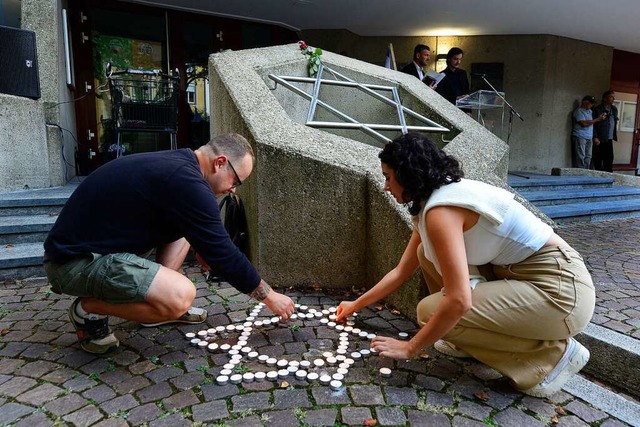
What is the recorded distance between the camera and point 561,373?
86.8 inches

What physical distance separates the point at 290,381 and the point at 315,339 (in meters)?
0.47

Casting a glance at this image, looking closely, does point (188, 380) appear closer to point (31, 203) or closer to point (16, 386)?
point (16, 386)

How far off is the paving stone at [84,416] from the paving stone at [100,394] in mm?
66

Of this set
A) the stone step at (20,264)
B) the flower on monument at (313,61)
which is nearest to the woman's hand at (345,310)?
the stone step at (20,264)

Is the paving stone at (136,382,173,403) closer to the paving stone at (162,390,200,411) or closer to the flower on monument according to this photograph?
the paving stone at (162,390,200,411)

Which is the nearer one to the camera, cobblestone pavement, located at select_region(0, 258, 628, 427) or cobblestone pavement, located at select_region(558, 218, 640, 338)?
cobblestone pavement, located at select_region(0, 258, 628, 427)

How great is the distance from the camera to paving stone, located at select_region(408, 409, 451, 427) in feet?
6.45

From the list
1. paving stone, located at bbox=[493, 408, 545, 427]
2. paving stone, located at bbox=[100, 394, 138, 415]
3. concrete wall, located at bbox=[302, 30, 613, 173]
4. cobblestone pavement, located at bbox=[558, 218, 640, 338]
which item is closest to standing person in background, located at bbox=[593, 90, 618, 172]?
concrete wall, located at bbox=[302, 30, 613, 173]

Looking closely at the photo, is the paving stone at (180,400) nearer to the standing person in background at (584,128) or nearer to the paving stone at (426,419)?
the paving stone at (426,419)

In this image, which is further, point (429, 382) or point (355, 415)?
point (429, 382)

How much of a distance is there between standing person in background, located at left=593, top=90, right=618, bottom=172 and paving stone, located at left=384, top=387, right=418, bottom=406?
11017 mm

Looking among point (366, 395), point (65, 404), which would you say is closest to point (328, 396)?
point (366, 395)

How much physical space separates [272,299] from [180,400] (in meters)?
0.64

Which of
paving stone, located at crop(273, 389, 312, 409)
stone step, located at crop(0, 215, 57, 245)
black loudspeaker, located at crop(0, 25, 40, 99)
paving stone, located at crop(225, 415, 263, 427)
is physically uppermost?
black loudspeaker, located at crop(0, 25, 40, 99)
